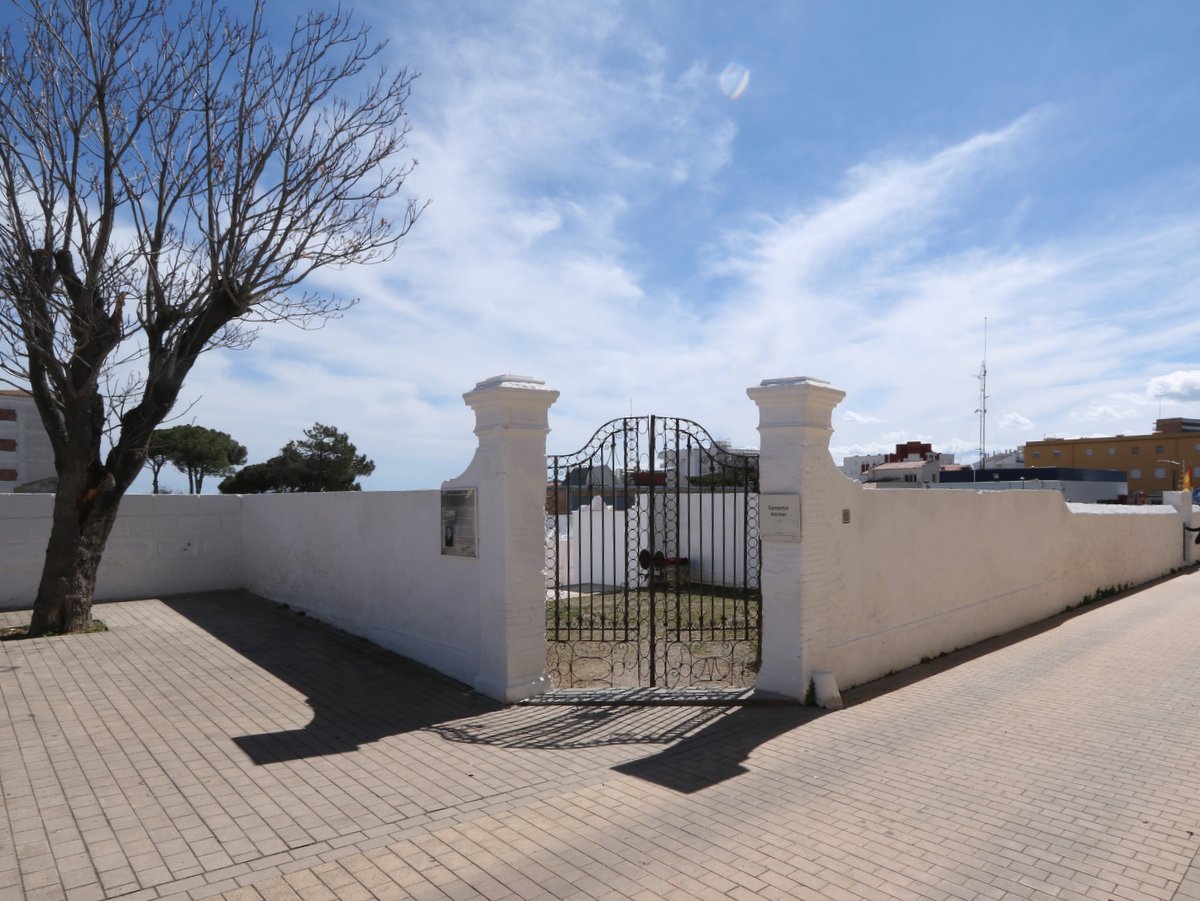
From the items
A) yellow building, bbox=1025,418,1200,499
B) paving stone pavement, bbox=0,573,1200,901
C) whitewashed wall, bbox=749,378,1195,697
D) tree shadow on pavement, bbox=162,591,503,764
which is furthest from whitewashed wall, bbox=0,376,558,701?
yellow building, bbox=1025,418,1200,499

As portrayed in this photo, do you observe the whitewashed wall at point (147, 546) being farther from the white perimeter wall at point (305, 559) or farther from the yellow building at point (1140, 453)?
the yellow building at point (1140, 453)

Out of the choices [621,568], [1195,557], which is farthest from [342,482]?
[1195,557]

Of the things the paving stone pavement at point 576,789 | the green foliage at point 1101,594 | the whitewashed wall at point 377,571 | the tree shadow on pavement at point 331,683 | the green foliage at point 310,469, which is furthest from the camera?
the green foliage at point 310,469

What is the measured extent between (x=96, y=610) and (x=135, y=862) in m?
8.55

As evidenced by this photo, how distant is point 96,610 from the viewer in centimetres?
1100

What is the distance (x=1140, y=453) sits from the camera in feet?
232

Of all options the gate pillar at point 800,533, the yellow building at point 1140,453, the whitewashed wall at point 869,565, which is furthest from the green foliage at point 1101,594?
the yellow building at point 1140,453

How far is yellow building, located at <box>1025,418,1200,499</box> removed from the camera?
6688cm

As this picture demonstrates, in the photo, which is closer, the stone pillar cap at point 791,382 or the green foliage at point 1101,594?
the stone pillar cap at point 791,382

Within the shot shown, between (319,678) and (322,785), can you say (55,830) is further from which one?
(319,678)

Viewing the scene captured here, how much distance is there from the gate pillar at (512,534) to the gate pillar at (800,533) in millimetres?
1992

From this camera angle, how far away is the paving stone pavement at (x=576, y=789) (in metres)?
3.81

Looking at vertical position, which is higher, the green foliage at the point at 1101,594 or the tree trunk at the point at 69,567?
the tree trunk at the point at 69,567

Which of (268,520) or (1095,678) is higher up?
(268,520)
